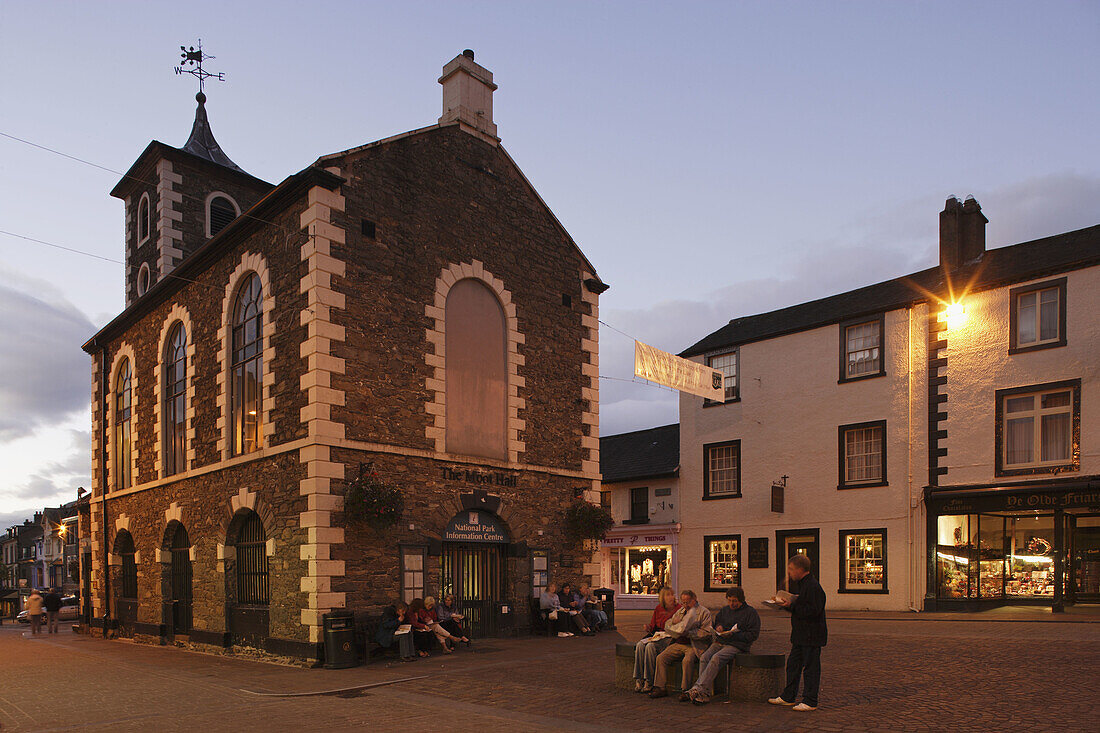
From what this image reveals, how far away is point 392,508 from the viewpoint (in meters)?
15.1

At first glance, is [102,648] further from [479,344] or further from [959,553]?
[959,553]

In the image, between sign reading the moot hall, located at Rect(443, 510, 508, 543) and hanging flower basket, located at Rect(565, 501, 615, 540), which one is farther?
hanging flower basket, located at Rect(565, 501, 615, 540)

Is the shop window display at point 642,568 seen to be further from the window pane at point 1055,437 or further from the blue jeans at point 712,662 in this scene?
the blue jeans at point 712,662

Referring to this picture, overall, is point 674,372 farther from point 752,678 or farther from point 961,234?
point 752,678

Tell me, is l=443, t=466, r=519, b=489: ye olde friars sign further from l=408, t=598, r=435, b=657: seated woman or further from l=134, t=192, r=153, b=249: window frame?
l=134, t=192, r=153, b=249: window frame

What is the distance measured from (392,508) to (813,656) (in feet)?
27.0

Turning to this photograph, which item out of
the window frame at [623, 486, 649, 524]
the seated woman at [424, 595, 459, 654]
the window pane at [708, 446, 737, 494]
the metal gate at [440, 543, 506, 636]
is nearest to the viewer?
the seated woman at [424, 595, 459, 654]

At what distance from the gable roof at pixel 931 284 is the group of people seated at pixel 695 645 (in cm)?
1579

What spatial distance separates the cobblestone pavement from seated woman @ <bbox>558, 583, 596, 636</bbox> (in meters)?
1.98

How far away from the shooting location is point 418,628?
15062 mm

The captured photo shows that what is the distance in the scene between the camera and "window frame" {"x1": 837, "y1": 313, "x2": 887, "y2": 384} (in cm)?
2431

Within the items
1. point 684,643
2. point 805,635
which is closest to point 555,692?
point 684,643

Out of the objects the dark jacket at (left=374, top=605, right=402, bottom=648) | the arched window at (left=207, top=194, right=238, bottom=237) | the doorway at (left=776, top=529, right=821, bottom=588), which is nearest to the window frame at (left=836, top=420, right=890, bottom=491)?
the doorway at (left=776, top=529, right=821, bottom=588)

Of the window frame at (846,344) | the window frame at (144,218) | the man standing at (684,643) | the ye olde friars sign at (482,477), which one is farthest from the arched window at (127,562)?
the window frame at (846,344)
